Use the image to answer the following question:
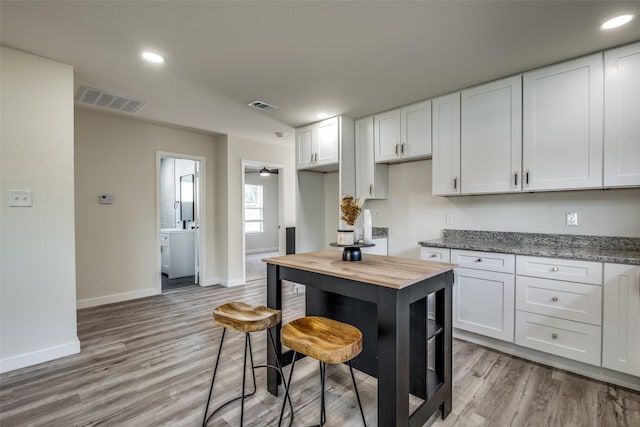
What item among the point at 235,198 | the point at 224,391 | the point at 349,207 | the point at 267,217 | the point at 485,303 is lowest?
the point at 224,391

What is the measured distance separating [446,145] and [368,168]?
38.0 inches

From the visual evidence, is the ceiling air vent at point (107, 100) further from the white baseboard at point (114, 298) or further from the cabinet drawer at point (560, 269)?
the cabinet drawer at point (560, 269)

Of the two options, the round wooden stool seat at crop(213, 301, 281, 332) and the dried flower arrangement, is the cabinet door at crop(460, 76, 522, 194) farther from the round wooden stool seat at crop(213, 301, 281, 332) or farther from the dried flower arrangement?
the round wooden stool seat at crop(213, 301, 281, 332)

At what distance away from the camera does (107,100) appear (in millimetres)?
3391

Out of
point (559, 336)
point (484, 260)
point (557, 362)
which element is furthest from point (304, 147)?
point (557, 362)

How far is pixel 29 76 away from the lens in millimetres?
2430

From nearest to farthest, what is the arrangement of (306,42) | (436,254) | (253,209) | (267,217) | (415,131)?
(306,42), (436,254), (415,131), (253,209), (267,217)

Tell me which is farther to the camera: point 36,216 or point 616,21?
point 36,216

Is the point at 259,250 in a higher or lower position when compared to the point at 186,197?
lower

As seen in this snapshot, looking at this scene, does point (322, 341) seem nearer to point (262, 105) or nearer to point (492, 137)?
point (492, 137)

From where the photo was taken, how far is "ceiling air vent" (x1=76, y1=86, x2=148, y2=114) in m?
3.17

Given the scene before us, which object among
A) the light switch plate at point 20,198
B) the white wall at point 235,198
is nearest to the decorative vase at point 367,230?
the light switch plate at point 20,198

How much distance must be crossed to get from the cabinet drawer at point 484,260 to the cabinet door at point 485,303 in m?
0.04

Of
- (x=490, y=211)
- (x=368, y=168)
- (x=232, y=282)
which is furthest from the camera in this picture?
(x=232, y=282)
